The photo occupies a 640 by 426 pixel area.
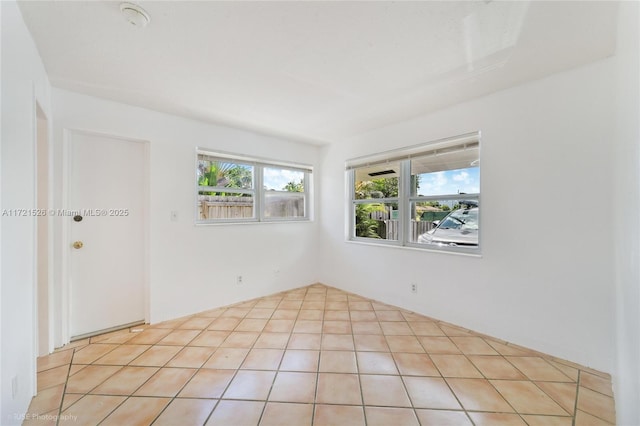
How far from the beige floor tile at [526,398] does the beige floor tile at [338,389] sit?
0.98 meters

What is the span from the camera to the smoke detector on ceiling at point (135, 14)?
4.64 feet

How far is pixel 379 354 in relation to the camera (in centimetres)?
223

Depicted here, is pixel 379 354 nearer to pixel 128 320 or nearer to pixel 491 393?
pixel 491 393

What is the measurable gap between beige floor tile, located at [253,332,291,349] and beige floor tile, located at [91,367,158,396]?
0.83 metres

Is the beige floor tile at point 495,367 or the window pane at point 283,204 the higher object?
the window pane at point 283,204

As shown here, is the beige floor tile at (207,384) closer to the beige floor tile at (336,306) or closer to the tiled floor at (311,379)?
the tiled floor at (311,379)

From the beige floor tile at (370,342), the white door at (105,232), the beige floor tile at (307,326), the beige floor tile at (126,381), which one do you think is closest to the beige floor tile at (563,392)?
the beige floor tile at (370,342)

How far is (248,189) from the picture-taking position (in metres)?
3.71

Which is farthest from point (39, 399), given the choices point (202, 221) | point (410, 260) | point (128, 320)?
point (410, 260)

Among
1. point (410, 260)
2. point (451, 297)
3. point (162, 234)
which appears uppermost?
point (162, 234)

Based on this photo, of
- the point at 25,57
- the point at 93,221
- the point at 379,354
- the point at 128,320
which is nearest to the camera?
the point at 25,57

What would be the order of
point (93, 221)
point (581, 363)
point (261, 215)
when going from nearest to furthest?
point (581, 363), point (93, 221), point (261, 215)

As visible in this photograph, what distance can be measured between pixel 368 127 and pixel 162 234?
2.85 metres

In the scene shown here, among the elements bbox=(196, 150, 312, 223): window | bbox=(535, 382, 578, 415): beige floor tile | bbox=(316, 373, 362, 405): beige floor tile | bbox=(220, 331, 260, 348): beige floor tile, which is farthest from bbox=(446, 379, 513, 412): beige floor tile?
bbox=(196, 150, 312, 223): window
